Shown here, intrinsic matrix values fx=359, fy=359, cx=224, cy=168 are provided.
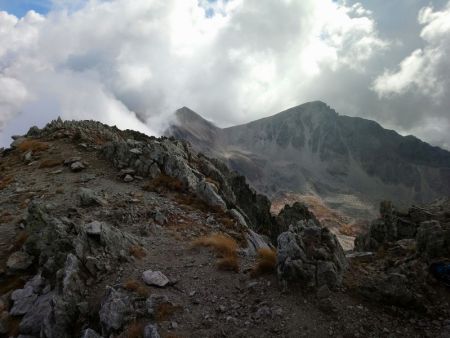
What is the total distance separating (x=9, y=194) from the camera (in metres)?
30.3

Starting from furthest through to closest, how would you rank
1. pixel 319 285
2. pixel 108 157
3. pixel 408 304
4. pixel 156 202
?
1. pixel 108 157
2. pixel 156 202
3. pixel 319 285
4. pixel 408 304

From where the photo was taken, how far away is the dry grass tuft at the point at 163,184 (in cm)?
3050

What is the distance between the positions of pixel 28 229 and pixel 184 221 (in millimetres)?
9968

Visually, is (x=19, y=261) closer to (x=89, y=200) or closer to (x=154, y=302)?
(x=89, y=200)

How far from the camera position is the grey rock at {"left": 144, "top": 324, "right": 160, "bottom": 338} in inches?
526

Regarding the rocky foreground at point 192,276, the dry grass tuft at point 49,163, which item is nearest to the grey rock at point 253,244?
the rocky foreground at point 192,276

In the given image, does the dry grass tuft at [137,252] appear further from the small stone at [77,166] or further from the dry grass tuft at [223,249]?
the small stone at [77,166]

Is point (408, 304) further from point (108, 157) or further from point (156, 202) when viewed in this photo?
point (108, 157)

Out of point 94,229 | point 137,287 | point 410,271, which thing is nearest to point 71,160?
point 94,229

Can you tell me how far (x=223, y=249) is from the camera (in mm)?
20656

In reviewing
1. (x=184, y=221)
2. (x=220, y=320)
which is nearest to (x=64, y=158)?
(x=184, y=221)

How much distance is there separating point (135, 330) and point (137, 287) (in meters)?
2.59

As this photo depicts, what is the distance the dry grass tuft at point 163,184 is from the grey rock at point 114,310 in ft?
50.3

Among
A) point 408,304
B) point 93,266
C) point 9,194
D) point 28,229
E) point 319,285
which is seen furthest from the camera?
point 9,194
